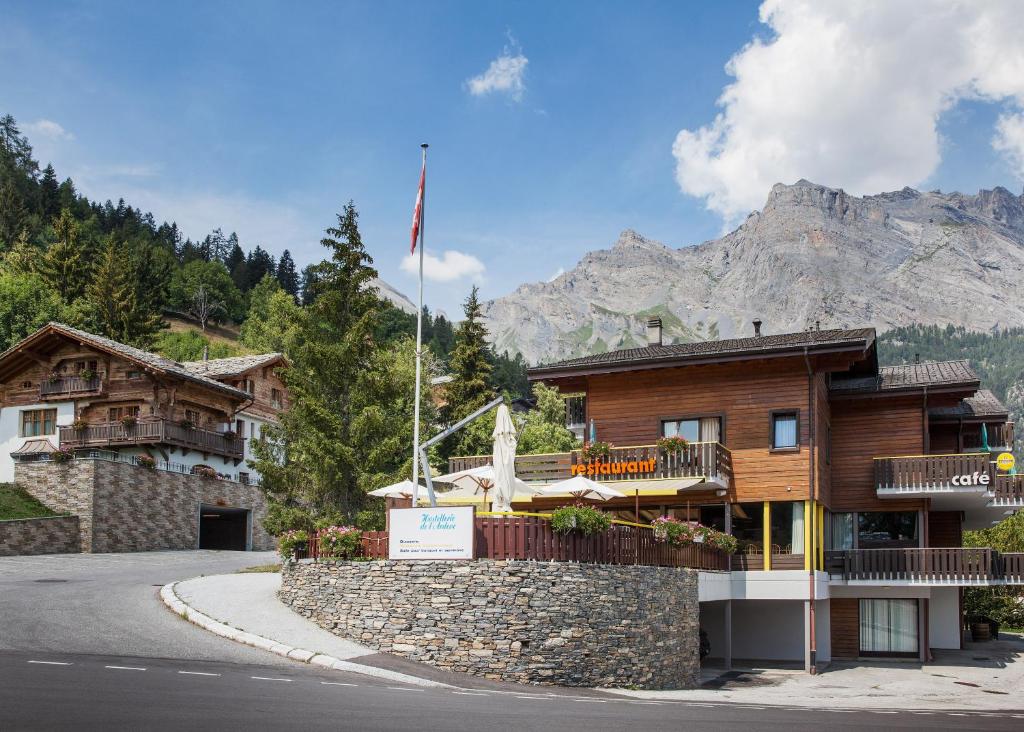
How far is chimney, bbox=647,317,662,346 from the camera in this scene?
37744 mm

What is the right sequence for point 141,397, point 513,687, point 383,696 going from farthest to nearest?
point 141,397, point 513,687, point 383,696

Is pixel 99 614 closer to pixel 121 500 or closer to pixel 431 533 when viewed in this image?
pixel 431 533

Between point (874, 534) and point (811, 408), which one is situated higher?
point (811, 408)

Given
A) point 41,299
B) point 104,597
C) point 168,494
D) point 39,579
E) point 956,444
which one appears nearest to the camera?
point 104,597

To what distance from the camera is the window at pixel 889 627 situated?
32.9 m

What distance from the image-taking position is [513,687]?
1858 cm

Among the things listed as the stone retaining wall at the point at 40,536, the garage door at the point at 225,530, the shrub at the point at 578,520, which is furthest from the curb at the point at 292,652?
the garage door at the point at 225,530

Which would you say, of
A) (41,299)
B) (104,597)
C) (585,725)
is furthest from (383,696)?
(41,299)

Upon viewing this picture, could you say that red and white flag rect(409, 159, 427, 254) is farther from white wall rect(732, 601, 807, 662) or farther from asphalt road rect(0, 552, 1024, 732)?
white wall rect(732, 601, 807, 662)

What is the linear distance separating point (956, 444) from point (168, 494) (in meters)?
34.3

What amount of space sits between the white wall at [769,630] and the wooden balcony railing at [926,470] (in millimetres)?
4895

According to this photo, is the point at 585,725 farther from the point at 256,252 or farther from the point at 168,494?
the point at 256,252

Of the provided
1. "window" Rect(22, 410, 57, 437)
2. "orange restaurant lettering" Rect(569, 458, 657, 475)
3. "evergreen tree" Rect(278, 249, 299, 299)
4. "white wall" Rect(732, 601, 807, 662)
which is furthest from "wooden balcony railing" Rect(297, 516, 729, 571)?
"evergreen tree" Rect(278, 249, 299, 299)

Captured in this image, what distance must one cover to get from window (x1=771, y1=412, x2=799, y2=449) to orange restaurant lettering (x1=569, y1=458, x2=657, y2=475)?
12.3ft
